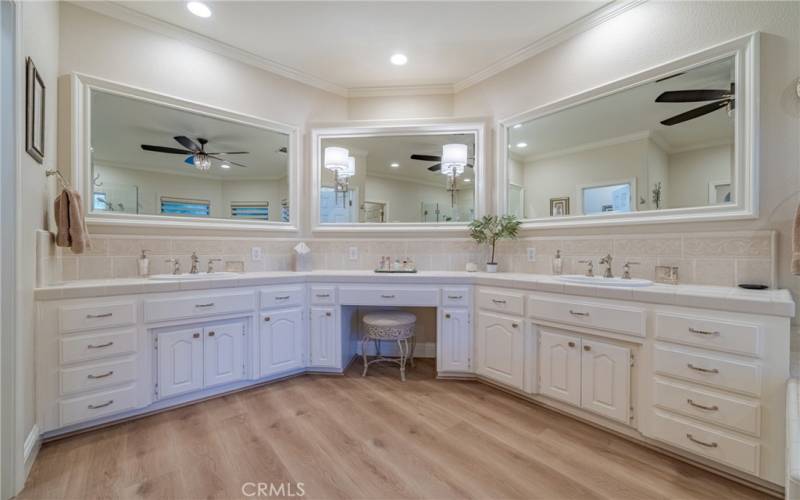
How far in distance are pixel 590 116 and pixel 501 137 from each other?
71 centimetres

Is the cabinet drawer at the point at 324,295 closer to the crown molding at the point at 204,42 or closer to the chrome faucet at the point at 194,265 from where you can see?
the chrome faucet at the point at 194,265

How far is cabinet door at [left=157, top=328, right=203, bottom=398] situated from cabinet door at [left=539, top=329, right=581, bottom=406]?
232 centimetres

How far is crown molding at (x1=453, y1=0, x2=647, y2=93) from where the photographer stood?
2.22 metres

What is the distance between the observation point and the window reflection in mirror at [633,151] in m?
1.88

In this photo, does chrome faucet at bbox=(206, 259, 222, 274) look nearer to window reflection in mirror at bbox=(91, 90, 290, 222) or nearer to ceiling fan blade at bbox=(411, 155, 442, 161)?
window reflection in mirror at bbox=(91, 90, 290, 222)

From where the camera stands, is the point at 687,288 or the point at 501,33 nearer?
the point at 687,288

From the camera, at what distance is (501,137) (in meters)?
2.90

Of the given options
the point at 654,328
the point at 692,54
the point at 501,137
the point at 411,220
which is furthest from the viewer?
the point at 411,220

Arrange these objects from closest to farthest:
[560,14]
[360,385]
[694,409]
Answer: [694,409] → [560,14] → [360,385]

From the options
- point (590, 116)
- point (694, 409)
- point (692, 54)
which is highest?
point (692, 54)

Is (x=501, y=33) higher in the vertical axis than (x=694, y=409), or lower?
higher

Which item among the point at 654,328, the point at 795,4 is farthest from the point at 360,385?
the point at 795,4

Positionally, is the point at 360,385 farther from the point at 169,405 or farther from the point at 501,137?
the point at 501,137

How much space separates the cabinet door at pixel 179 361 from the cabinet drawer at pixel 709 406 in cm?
276
